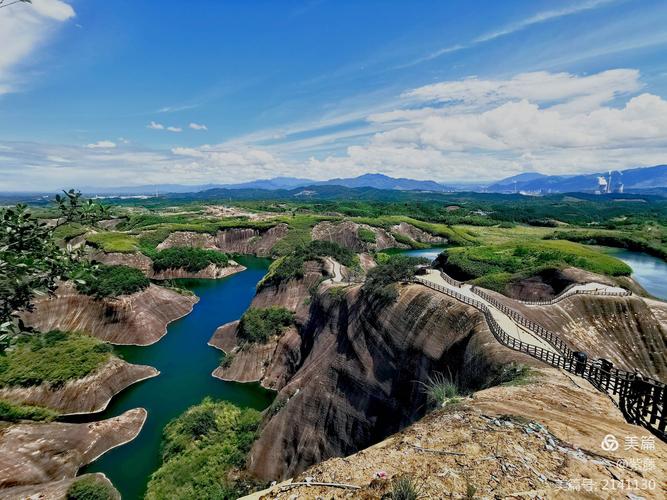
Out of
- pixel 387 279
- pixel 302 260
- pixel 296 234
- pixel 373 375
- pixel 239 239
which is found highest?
pixel 387 279

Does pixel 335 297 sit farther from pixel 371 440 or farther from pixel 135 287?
pixel 135 287

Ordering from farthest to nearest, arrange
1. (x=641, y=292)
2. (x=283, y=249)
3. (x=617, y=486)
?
(x=283, y=249) → (x=641, y=292) → (x=617, y=486)

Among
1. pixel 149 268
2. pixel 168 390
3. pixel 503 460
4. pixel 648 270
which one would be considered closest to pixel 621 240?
pixel 648 270

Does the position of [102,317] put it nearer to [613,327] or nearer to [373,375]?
[373,375]

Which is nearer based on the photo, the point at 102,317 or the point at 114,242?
the point at 102,317

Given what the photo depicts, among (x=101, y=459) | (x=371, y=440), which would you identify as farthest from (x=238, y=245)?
(x=371, y=440)
